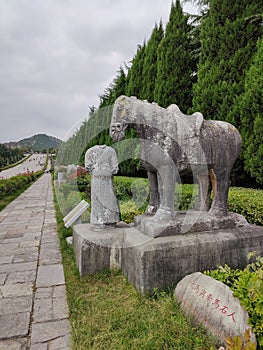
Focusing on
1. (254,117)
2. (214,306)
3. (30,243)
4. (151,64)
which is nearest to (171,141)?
(214,306)

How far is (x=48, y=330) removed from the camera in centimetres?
253

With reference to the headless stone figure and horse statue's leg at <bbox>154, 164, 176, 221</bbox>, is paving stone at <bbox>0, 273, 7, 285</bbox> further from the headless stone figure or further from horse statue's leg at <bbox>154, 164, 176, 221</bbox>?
horse statue's leg at <bbox>154, 164, 176, 221</bbox>

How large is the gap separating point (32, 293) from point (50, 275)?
53 centimetres

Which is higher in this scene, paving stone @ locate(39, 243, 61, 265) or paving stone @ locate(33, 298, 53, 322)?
paving stone @ locate(33, 298, 53, 322)

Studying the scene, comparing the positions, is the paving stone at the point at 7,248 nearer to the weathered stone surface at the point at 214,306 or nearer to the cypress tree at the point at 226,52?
the weathered stone surface at the point at 214,306

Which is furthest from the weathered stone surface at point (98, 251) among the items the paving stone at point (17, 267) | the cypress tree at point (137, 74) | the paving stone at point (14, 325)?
the cypress tree at point (137, 74)

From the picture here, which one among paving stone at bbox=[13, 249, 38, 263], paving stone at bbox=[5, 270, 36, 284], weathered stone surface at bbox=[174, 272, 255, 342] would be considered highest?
weathered stone surface at bbox=[174, 272, 255, 342]

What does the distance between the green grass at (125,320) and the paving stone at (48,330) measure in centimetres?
9

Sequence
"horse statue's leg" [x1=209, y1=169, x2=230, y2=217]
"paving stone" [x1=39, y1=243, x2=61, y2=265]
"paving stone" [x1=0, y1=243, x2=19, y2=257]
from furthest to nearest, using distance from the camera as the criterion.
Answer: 1. "paving stone" [x1=0, y1=243, x2=19, y2=257]
2. "paving stone" [x1=39, y1=243, x2=61, y2=265]
3. "horse statue's leg" [x1=209, y1=169, x2=230, y2=217]

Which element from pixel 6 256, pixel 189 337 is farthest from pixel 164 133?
pixel 6 256

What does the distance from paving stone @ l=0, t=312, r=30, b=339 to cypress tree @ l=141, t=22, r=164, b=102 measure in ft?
31.9

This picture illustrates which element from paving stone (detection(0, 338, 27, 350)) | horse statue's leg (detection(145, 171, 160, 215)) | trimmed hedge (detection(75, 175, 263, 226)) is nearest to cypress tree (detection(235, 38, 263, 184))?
trimmed hedge (detection(75, 175, 263, 226))

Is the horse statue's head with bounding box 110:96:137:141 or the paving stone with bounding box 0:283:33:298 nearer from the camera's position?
the horse statue's head with bounding box 110:96:137:141

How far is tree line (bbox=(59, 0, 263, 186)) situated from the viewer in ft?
20.7
